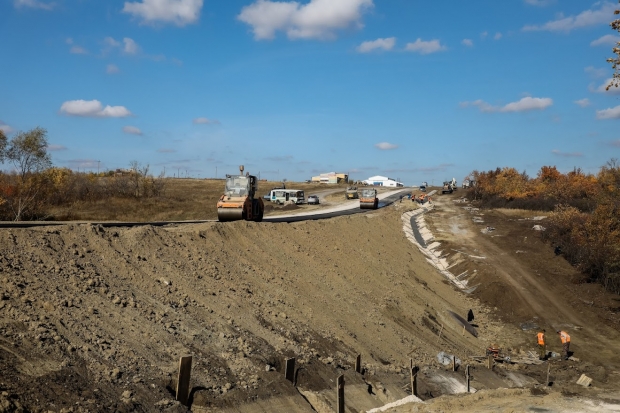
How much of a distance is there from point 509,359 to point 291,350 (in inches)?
489

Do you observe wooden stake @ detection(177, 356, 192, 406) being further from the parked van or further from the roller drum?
the parked van

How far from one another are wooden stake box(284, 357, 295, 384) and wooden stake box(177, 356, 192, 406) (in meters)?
3.07

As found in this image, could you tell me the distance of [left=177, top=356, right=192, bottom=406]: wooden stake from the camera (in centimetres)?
1042

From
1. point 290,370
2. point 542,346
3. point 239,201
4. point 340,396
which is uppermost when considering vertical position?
point 239,201

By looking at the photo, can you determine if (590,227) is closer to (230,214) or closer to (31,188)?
(230,214)

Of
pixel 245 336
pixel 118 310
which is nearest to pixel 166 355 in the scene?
pixel 118 310

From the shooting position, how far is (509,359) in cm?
2245

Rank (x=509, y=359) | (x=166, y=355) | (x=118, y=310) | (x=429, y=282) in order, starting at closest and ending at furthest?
(x=166, y=355)
(x=118, y=310)
(x=509, y=359)
(x=429, y=282)

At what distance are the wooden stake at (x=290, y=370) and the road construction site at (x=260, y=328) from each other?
0.10 m

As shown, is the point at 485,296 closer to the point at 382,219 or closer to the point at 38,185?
the point at 382,219

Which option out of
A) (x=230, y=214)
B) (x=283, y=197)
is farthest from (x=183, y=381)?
(x=283, y=197)

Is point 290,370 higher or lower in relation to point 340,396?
higher

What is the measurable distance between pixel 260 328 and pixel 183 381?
15.9 feet

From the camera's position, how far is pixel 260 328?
49.9ft
